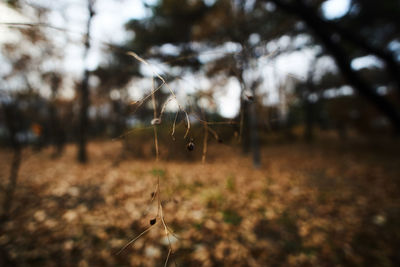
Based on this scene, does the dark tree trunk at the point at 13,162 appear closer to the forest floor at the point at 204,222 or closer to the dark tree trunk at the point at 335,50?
the forest floor at the point at 204,222

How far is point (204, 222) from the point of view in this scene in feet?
10.6

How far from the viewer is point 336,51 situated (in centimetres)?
429

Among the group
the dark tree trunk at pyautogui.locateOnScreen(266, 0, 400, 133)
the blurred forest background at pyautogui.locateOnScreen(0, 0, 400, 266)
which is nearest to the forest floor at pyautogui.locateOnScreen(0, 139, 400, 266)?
the blurred forest background at pyautogui.locateOnScreen(0, 0, 400, 266)

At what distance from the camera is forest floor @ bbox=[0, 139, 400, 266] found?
251 centimetres

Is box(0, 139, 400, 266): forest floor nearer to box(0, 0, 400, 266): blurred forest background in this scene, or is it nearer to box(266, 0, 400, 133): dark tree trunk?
box(0, 0, 400, 266): blurred forest background

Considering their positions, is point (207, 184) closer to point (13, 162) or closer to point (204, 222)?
point (204, 222)

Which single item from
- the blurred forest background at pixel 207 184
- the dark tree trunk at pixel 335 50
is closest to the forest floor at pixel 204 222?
the blurred forest background at pixel 207 184

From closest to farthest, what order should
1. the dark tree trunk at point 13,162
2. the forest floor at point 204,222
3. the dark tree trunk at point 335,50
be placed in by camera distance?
the forest floor at point 204,222, the dark tree trunk at point 13,162, the dark tree trunk at point 335,50

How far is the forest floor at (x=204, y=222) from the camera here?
2506 mm

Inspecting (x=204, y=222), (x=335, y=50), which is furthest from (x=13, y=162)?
(x=335, y=50)

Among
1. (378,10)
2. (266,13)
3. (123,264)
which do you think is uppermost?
(378,10)

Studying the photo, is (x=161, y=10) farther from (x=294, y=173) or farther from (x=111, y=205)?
(x=294, y=173)

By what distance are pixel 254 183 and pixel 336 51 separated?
410cm

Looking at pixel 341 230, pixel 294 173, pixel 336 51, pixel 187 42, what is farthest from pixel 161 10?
pixel 341 230
